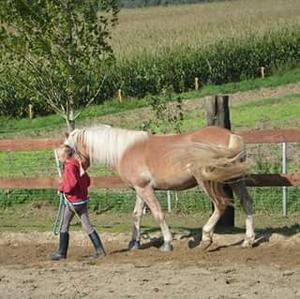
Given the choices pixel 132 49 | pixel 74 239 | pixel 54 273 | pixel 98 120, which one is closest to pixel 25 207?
pixel 74 239

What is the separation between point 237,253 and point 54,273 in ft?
6.88

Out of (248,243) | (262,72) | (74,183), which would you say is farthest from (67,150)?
(262,72)

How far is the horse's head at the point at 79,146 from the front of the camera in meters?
10.2

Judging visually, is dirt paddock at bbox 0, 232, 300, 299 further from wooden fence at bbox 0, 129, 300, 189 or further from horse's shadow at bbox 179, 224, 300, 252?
wooden fence at bbox 0, 129, 300, 189

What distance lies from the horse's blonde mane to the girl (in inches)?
8.9

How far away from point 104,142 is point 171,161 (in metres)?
0.85

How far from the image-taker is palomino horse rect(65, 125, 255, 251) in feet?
31.8

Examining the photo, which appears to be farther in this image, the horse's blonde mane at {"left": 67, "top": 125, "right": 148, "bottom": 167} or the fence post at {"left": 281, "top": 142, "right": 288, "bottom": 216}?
the fence post at {"left": 281, "top": 142, "right": 288, "bottom": 216}

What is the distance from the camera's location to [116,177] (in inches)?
456

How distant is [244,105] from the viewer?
26.8 metres

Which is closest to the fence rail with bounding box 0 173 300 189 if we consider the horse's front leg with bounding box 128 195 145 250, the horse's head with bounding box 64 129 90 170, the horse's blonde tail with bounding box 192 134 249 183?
the horse's blonde tail with bounding box 192 134 249 183

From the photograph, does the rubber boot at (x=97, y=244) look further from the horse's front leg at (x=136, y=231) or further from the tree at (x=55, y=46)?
the tree at (x=55, y=46)

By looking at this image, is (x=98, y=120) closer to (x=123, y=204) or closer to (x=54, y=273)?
(x=123, y=204)

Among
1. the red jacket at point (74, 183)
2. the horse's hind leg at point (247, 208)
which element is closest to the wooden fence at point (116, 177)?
the horse's hind leg at point (247, 208)
